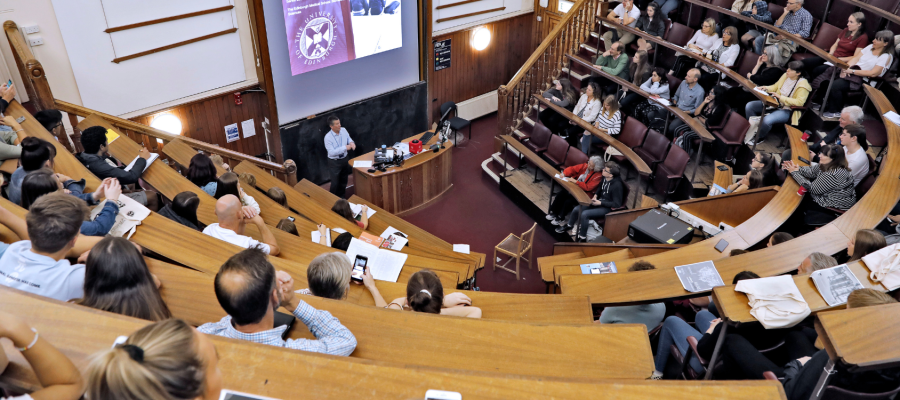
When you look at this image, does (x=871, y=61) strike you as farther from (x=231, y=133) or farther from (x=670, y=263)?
(x=231, y=133)

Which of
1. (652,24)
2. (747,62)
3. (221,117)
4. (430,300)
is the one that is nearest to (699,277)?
(430,300)

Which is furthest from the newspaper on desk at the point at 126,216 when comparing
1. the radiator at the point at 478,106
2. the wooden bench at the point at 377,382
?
the radiator at the point at 478,106

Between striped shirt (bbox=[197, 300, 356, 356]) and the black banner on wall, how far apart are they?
6070mm

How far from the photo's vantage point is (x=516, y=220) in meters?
7.35

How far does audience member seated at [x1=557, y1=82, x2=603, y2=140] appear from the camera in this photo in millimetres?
7453

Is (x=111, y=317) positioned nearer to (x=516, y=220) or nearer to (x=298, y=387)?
(x=298, y=387)

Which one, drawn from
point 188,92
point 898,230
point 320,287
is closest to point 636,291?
point 320,287

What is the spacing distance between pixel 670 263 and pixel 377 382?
3248 mm

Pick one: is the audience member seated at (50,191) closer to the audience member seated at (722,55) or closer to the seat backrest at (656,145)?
the seat backrest at (656,145)

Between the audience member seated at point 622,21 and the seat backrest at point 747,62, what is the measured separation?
1.55m

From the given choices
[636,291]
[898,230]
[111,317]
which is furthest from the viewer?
[898,230]

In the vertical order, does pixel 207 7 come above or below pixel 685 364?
above

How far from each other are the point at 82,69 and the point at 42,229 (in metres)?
4.65

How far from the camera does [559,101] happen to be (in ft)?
26.2
